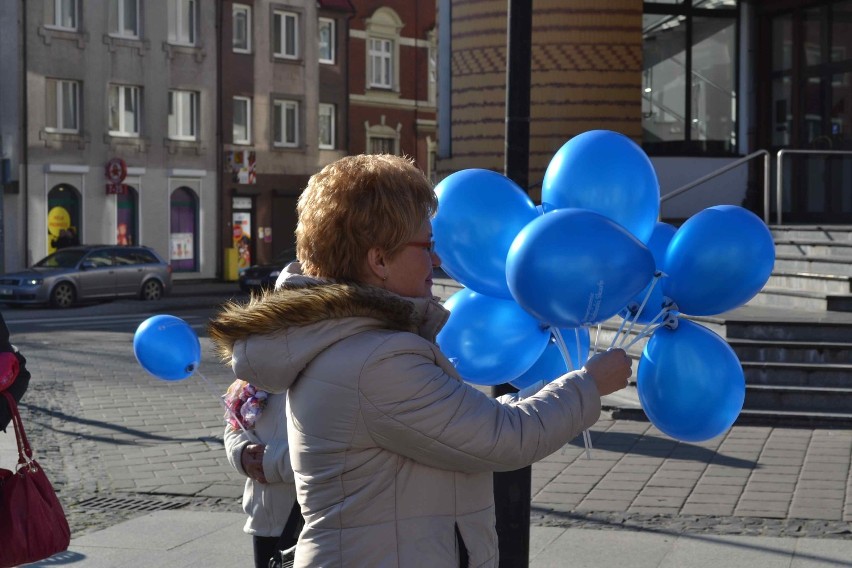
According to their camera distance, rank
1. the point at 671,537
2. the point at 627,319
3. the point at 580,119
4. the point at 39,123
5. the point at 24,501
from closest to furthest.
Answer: the point at 627,319 < the point at 24,501 < the point at 671,537 < the point at 580,119 < the point at 39,123

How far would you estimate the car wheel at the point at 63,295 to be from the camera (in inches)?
1085

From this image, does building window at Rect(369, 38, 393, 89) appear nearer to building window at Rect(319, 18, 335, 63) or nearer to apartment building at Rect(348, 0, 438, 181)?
apartment building at Rect(348, 0, 438, 181)

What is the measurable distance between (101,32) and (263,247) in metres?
8.80

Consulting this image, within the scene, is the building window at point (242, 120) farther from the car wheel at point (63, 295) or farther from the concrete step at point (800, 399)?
the concrete step at point (800, 399)

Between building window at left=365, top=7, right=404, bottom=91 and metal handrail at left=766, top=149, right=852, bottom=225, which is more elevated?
building window at left=365, top=7, right=404, bottom=91

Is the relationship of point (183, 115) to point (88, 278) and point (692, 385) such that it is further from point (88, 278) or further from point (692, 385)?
point (692, 385)

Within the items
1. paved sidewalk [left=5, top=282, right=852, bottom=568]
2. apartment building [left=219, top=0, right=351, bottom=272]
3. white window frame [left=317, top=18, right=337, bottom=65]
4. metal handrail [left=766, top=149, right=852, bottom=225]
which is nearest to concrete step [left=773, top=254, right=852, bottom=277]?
metal handrail [left=766, top=149, right=852, bottom=225]

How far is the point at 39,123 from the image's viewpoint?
35.5m

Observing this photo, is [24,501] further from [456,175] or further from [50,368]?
[50,368]

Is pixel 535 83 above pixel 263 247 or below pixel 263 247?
above

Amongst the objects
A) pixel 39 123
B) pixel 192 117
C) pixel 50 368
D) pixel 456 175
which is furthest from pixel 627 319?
pixel 192 117

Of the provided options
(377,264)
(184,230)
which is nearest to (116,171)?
(184,230)

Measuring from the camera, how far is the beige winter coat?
8.24 ft

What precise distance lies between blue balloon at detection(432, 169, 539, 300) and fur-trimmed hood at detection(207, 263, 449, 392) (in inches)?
40.3
